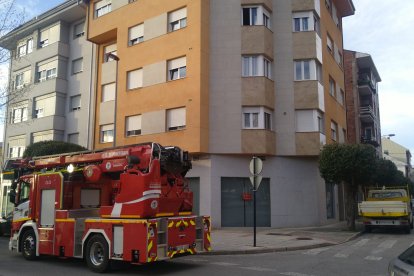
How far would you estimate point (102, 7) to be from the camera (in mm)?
28672

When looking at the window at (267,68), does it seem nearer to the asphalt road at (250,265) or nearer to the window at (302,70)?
the window at (302,70)

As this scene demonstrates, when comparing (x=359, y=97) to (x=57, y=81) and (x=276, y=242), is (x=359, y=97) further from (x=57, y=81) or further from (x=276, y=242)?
(x=276, y=242)

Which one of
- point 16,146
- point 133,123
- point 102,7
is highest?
point 102,7

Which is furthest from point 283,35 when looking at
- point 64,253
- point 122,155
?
point 64,253

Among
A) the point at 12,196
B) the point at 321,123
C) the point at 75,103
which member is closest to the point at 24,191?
the point at 12,196

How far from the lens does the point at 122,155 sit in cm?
1061

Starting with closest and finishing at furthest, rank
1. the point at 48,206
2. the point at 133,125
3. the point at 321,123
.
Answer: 1. the point at 48,206
2. the point at 321,123
3. the point at 133,125

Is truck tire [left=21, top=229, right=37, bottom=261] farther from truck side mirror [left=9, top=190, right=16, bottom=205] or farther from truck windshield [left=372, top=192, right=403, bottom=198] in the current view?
truck windshield [left=372, top=192, right=403, bottom=198]

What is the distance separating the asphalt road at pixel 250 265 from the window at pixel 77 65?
19.6 m

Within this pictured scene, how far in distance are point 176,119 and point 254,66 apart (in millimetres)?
5053

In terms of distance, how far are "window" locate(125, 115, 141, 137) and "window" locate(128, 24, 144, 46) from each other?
477cm

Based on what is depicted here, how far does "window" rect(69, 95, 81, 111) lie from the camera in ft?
99.2

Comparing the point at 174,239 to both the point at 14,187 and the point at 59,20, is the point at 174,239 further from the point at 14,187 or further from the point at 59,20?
the point at 59,20

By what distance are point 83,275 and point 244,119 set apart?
1390cm
